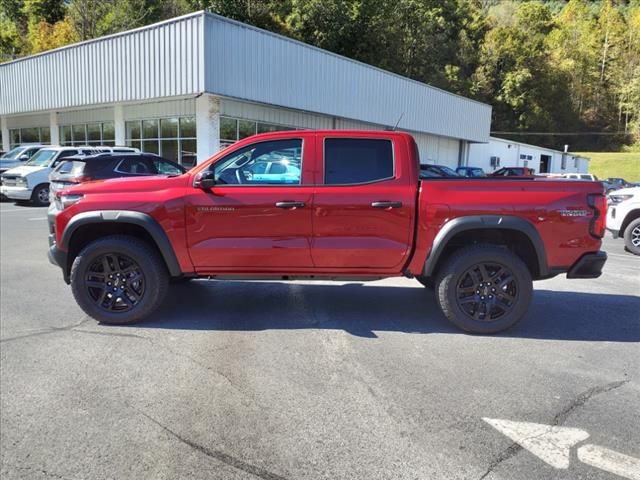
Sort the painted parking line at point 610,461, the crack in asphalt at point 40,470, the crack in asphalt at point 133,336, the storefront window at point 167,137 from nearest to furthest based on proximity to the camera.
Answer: the crack in asphalt at point 40,470 → the painted parking line at point 610,461 → the crack in asphalt at point 133,336 → the storefront window at point 167,137

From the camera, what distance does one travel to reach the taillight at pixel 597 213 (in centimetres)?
481

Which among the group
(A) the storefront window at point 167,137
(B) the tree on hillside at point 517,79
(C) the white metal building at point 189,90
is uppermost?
(B) the tree on hillside at point 517,79

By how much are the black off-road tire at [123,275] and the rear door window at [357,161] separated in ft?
6.37

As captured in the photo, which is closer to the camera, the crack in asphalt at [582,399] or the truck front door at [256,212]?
the crack in asphalt at [582,399]

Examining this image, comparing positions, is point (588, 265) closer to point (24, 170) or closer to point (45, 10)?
point (24, 170)

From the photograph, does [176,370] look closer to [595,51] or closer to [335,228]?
[335,228]

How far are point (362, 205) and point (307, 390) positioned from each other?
1.89 m

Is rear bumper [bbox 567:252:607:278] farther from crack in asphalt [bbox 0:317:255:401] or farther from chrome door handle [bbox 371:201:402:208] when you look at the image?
crack in asphalt [bbox 0:317:255:401]

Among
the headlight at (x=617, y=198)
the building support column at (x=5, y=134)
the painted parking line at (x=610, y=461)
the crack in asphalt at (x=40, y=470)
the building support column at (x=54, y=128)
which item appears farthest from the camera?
the building support column at (x=5, y=134)

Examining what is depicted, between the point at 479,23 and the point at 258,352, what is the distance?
67440 millimetres

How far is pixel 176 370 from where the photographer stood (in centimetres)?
407

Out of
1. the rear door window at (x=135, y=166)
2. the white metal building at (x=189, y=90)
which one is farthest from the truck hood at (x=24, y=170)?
the white metal building at (x=189, y=90)

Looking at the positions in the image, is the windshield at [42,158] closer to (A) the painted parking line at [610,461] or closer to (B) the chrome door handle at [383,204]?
(B) the chrome door handle at [383,204]

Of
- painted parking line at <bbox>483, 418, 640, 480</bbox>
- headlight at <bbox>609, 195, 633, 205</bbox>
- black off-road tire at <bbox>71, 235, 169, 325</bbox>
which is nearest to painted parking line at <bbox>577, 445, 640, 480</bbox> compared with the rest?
painted parking line at <bbox>483, 418, 640, 480</bbox>
